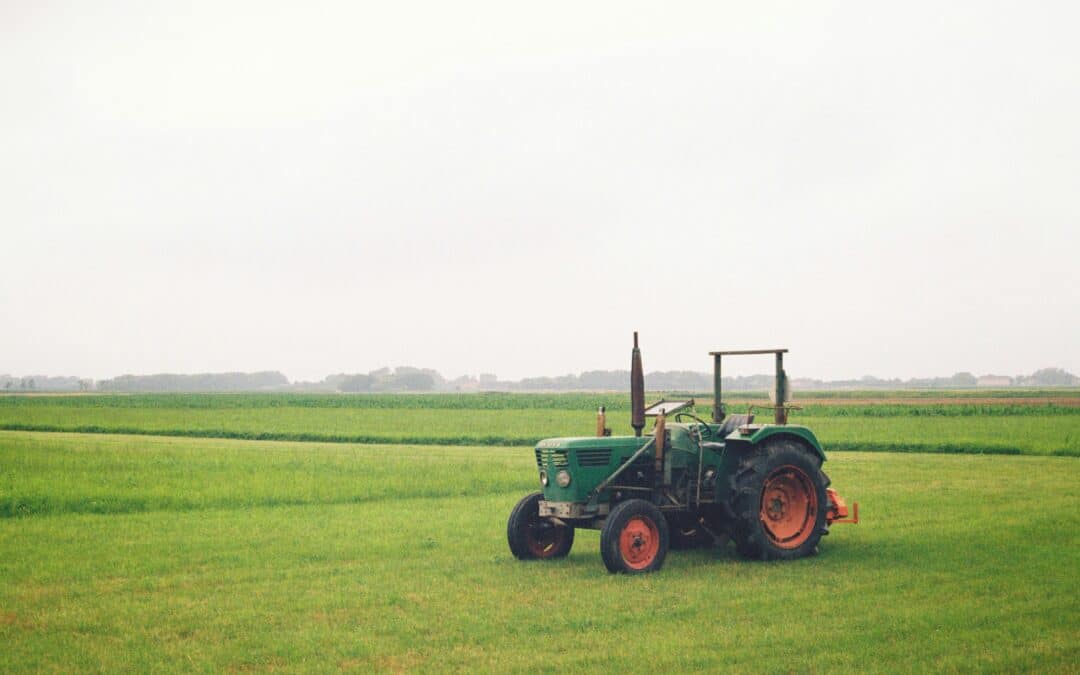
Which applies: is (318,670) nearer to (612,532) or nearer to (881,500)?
(612,532)

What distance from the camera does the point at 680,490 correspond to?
39.1 feet

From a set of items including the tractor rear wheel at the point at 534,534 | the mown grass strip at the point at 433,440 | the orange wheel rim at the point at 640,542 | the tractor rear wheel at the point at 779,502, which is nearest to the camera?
the orange wheel rim at the point at 640,542

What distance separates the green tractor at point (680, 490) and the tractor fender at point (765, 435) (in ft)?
0.06

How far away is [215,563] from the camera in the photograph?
474 inches

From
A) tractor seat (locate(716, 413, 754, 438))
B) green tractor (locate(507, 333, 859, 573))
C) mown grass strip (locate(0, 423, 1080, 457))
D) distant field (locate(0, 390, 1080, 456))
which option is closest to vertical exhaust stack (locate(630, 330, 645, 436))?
green tractor (locate(507, 333, 859, 573))

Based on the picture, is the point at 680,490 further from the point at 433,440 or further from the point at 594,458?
the point at 433,440

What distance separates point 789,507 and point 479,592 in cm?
402

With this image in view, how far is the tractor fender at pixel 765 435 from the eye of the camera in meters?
12.0

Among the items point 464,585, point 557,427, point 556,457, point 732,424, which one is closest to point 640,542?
point 556,457

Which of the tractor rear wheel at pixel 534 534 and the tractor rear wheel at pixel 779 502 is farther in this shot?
the tractor rear wheel at pixel 534 534

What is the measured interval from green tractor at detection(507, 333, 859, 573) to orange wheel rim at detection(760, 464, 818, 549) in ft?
0.04

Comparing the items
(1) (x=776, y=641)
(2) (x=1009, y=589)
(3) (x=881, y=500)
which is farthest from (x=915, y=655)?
(3) (x=881, y=500)

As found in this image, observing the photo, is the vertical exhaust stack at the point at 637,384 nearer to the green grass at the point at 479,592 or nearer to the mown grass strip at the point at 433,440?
the green grass at the point at 479,592

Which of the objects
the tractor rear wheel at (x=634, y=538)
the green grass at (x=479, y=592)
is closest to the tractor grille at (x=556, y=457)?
the tractor rear wheel at (x=634, y=538)
